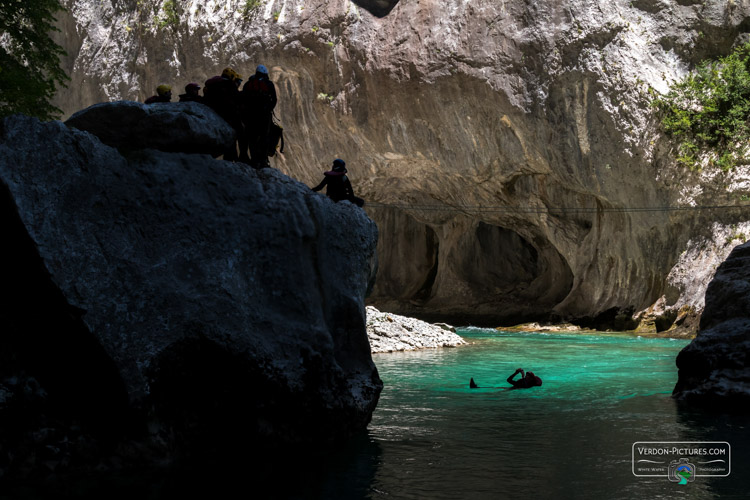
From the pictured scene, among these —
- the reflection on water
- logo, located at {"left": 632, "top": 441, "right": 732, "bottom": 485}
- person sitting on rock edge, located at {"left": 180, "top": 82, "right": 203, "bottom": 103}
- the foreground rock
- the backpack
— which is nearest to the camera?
the reflection on water

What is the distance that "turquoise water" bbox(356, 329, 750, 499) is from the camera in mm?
4941

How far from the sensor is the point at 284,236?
248 inches

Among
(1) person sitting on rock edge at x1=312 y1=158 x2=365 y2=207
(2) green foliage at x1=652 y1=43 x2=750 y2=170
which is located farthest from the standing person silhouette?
(2) green foliage at x1=652 y1=43 x2=750 y2=170

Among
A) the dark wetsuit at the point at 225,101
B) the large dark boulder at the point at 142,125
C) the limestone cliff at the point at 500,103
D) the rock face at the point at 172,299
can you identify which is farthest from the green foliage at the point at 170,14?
the rock face at the point at 172,299

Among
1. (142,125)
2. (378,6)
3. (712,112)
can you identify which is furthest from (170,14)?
(142,125)

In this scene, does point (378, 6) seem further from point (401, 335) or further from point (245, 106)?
point (245, 106)

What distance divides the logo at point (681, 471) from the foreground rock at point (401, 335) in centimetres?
1080

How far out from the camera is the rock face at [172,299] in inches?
202

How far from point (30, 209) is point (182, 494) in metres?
2.40

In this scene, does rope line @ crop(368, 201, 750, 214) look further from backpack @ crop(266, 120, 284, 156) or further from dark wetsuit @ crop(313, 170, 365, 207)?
backpack @ crop(266, 120, 284, 156)

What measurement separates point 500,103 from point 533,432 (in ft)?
55.8

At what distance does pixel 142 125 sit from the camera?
6.18m

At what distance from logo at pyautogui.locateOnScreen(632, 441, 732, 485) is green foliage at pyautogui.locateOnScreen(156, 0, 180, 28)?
24.7m

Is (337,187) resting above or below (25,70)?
below
